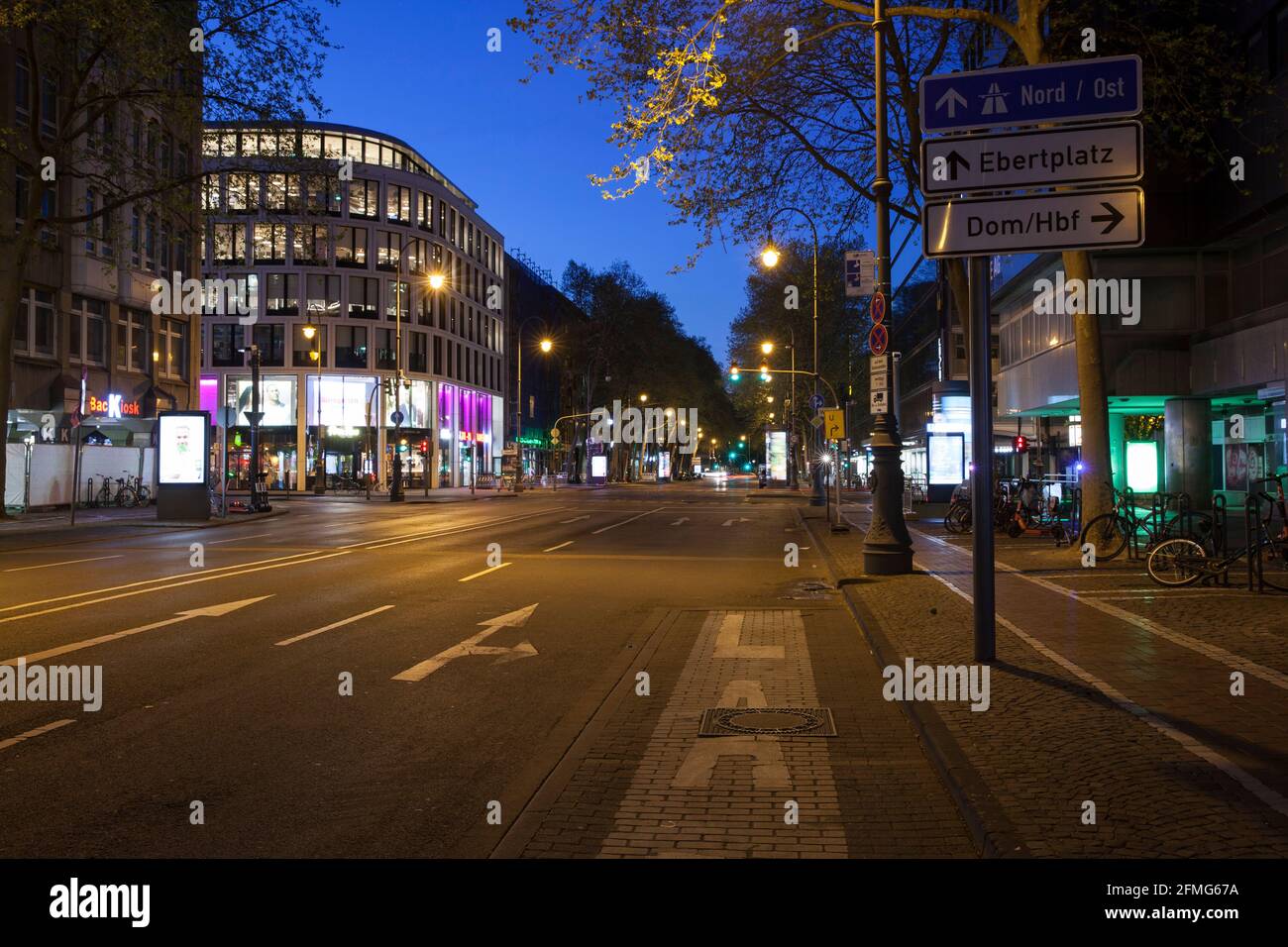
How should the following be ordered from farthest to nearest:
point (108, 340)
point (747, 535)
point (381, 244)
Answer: point (381, 244)
point (108, 340)
point (747, 535)

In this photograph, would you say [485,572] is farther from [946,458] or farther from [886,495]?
[946,458]

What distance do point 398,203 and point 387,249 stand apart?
340 centimetres

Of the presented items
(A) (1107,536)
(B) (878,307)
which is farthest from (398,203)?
(A) (1107,536)

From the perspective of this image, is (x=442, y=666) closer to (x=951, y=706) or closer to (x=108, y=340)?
(x=951, y=706)

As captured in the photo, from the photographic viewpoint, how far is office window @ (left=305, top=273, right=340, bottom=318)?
219ft

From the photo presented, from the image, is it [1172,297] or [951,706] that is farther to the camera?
[1172,297]

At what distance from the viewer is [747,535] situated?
82.9 ft

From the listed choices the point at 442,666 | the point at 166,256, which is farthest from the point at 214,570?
the point at 166,256

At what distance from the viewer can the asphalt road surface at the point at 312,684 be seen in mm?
4746

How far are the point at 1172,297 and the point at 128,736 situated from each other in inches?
1163

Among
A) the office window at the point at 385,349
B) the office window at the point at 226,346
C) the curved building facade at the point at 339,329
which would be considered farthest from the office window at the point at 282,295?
the office window at the point at 385,349

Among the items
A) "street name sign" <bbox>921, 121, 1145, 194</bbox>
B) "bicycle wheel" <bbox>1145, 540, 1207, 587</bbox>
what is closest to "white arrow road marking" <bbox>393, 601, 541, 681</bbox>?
"street name sign" <bbox>921, 121, 1145, 194</bbox>

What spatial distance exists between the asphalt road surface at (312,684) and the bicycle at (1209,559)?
4.94 m

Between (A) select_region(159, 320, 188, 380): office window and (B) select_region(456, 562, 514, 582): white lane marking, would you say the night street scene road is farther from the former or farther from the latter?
(A) select_region(159, 320, 188, 380): office window
